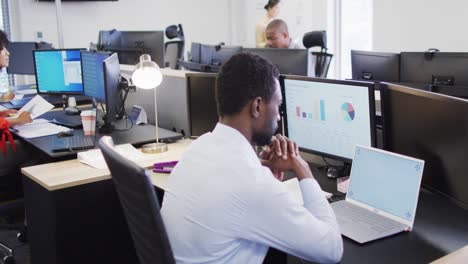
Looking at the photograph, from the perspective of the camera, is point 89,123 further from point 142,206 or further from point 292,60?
point 142,206

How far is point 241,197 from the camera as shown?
1.23 m

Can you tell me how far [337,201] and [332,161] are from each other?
1.51 feet

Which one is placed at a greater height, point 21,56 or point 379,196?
point 21,56

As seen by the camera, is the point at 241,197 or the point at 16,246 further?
the point at 16,246

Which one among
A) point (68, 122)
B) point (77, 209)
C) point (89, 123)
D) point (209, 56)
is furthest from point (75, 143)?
point (209, 56)

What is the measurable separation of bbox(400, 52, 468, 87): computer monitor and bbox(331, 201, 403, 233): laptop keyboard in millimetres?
880

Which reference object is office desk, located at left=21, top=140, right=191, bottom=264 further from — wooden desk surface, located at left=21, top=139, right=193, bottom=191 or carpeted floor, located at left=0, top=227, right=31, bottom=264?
carpeted floor, located at left=0, top=227, right=31, bottom=264

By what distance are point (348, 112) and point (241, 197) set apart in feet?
2.79

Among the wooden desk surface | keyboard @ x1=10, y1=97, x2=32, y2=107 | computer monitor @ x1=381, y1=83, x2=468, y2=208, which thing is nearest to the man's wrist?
computer monitor @ x1=381, y1=83, x2=468, y2=208

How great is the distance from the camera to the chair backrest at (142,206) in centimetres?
119

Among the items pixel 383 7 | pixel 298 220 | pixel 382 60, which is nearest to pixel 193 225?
pixel 298 220

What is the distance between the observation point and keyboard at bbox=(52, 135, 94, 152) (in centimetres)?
256

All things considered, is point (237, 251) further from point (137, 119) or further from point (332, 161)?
point (137, 119)

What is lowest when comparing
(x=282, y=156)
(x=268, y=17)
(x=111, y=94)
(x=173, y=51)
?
(x=282, y=156)
